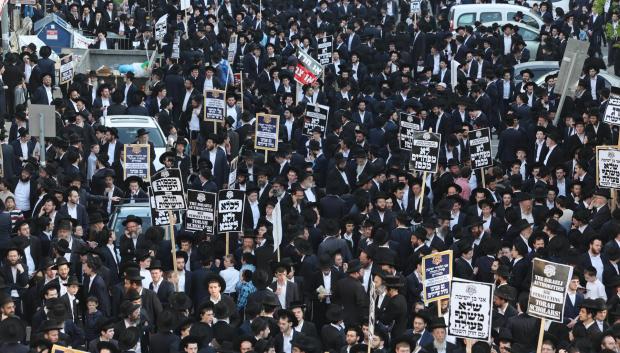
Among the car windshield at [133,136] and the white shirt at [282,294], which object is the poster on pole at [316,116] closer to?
the car windshield at [133,136]

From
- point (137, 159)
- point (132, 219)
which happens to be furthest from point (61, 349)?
point (137, 159)

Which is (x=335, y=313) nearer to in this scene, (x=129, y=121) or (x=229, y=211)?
(x=229, y=211)

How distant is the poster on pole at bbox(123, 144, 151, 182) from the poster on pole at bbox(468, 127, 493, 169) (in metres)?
4.66

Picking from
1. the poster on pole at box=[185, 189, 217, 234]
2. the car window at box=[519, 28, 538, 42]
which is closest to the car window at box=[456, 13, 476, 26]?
the car window at box=[519, 28, 538, 42]

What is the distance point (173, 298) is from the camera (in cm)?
2025

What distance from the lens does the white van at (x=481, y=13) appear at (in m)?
41.7

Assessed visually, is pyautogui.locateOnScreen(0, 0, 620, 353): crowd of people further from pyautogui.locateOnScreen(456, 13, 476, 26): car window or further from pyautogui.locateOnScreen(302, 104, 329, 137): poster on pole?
pyautogui.locateOnScreen(456, 13, 476, 26): car window

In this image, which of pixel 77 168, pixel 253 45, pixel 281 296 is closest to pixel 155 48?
pixel 253 45

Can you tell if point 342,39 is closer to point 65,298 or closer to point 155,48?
point 155,48

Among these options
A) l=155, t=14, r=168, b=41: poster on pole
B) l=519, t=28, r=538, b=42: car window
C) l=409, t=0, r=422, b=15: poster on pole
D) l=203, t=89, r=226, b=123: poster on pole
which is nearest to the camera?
l=203, t=89, r=226, b=123: poster on pole

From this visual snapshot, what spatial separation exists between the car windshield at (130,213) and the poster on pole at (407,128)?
16.8 feet

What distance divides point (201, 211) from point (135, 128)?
6.84 metres

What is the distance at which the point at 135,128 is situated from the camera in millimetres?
29781

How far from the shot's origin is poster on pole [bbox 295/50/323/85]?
32.2 m
